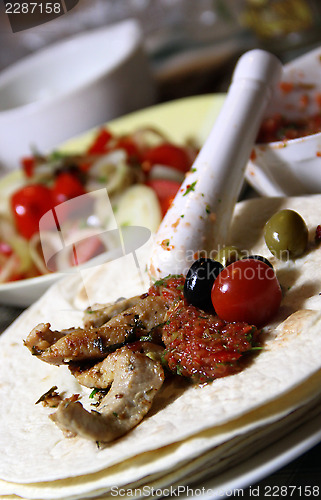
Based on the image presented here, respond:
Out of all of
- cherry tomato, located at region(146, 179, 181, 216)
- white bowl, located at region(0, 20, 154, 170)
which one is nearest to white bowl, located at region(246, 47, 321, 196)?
cherry tomato, located at region(146, 179, 181, 216)

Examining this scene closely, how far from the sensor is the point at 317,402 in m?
2.05

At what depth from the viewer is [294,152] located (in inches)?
124

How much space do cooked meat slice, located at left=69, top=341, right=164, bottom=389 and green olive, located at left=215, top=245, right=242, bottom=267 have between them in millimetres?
582

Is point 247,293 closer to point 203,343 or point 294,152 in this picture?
point 203,343

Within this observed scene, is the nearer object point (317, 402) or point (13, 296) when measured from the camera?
point (317, 402)

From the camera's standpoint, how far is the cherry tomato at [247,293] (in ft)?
7.27

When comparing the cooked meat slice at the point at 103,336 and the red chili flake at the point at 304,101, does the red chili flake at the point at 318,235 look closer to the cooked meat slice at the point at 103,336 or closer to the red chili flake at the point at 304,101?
the cooked meat slice at the point at 103,336

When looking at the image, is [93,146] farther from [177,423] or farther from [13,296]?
[177,423]

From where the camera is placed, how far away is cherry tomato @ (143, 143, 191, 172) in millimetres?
5078

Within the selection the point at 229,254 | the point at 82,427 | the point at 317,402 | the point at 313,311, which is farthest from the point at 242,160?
the point at 82,427

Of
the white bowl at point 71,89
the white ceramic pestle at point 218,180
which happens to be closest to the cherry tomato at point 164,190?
the white ceramic pestle at point 218,180

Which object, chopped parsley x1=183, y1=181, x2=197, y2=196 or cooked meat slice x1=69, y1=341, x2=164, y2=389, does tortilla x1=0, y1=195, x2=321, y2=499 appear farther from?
chopped parsley x1=183, y1=181, x2=197, y2=196

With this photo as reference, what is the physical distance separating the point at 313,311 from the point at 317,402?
0.35 m

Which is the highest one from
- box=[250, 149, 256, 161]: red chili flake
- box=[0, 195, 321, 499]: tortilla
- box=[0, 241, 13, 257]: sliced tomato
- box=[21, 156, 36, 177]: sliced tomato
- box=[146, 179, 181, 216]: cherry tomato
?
box=[250, 149, 256, 161]: red chili flake
